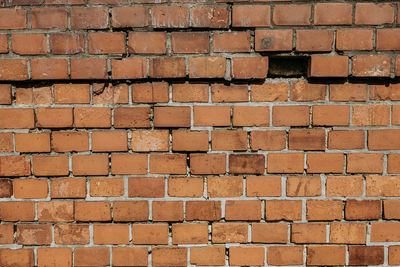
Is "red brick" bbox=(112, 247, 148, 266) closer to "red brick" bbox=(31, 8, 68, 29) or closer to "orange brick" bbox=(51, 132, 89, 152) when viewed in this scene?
"orange brick" bbox=(51, 132, 89, 152)

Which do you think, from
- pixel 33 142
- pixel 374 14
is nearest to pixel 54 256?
pixel 33 142

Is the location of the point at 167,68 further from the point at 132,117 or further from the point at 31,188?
the point at 31,188

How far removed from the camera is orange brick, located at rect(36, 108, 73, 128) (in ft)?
4.42

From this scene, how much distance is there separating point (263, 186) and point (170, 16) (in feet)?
2.62

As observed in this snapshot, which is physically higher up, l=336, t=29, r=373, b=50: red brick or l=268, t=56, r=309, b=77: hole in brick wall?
l=336, t=29, r=373, b=50: red brick

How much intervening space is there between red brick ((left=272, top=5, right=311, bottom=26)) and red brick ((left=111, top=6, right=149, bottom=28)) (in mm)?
520

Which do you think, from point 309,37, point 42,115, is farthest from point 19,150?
point 309,37

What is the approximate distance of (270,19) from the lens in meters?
1.29

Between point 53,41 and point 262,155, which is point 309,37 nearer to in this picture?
point 262,155

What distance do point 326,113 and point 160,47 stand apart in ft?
2.42

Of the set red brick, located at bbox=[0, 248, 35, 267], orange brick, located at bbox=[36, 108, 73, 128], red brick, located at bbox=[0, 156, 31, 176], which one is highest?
orange brick, located at bbox=[36, 108, 73, 128]

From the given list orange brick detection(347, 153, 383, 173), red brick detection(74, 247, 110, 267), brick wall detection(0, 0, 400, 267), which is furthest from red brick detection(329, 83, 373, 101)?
red brick detection(74, 247, 110, 267)

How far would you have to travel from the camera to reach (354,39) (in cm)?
129

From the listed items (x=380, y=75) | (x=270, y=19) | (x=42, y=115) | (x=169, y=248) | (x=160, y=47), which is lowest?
(x=169, y=248)
